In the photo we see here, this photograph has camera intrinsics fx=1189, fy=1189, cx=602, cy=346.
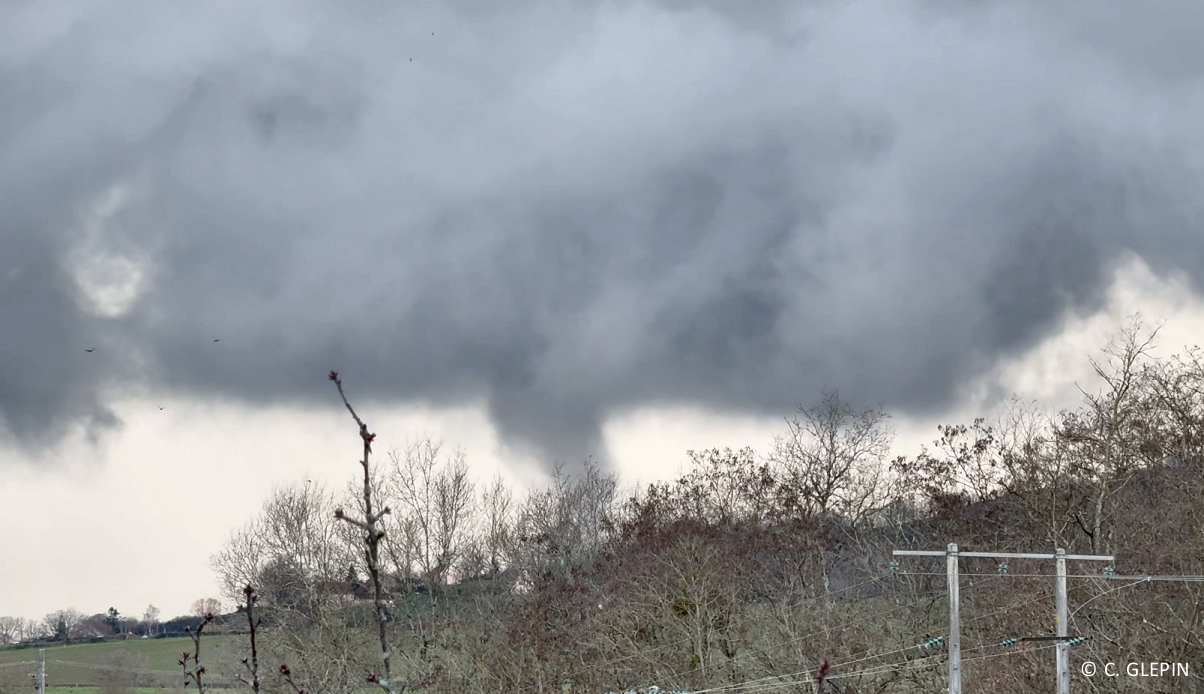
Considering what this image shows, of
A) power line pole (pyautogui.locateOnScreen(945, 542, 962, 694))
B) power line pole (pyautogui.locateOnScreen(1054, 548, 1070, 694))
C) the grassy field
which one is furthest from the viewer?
the grassy field

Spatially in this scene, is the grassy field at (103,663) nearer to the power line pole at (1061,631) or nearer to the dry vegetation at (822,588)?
the dry vegetation at (822,588)

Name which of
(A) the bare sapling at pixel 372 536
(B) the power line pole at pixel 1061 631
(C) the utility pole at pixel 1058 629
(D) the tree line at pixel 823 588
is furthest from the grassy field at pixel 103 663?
(A) the bare sapling at pixel 372 536

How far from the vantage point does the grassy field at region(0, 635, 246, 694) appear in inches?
3469

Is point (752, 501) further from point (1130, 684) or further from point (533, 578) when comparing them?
point (1130, 684)

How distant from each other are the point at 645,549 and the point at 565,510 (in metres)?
21.7

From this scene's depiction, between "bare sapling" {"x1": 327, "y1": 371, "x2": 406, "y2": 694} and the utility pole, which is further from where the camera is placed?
the utility pole

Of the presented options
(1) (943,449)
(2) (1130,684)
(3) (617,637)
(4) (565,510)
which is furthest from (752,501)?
(2) (1130,684)

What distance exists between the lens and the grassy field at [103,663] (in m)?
88.1

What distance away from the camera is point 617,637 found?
142 feet

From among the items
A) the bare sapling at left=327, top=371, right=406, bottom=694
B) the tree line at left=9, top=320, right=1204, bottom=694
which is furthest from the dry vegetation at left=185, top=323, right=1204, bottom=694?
the bare sapling at left=327, top=371, right=406, bottom=694

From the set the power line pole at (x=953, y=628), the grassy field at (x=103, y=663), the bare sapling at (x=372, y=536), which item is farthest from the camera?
the grassy field at (x=103, y=663)

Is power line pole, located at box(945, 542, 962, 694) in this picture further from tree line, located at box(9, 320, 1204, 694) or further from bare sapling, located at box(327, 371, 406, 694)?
bare sapling, located at box(327, 371, 406, 694)

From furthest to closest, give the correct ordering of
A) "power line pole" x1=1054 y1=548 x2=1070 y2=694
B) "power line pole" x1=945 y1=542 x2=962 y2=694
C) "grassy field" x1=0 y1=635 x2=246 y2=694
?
"grassy field" x1=0 y1=635 x2=246 y2=694 < "power line pole" x1=945 y1=542 x2=962 y2=694 < "power line pole" x1=1054 y1=548 x2=1070 y2=694

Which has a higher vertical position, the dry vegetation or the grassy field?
the dry vegetation
